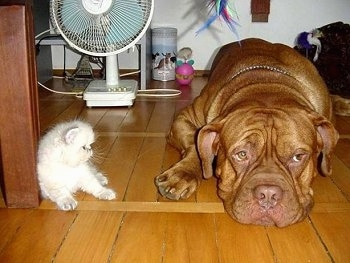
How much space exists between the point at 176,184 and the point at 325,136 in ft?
2.14

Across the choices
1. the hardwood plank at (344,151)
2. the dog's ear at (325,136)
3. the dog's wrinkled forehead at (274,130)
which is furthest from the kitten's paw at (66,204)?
the hardwood plank at (344,151)

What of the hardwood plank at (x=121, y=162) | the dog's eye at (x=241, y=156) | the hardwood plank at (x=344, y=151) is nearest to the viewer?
the dog's eye at (x=241, y=156)

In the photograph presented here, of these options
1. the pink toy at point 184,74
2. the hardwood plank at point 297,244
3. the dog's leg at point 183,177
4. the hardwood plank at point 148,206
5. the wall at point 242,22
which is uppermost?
the wall at point 242,22

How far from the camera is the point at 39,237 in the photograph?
1548 mm

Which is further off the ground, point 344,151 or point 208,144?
point 208,144

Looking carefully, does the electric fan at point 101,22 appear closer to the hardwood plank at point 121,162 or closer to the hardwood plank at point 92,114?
the hardwood plank at point 92,114

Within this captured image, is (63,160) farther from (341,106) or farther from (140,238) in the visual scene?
(341,106)

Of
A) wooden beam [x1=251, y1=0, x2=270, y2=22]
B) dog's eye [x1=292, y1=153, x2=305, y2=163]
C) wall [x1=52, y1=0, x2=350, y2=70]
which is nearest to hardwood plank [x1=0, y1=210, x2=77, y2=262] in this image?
dog's eye [x1=292, y1=153, x2=305, y2=163]

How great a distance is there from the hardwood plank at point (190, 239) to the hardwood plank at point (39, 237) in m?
0.39

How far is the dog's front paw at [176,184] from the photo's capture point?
1839 millimetres

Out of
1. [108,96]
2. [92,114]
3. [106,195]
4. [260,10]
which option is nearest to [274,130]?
[106,195]

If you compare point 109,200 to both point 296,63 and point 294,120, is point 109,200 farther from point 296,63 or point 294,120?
point 296,63

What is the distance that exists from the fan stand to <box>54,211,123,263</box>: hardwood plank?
189 centimetres

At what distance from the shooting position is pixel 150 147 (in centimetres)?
255
